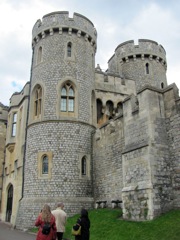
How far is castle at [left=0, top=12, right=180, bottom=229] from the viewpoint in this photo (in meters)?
11.9

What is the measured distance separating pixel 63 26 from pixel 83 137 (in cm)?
780

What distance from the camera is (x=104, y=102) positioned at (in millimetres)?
21094

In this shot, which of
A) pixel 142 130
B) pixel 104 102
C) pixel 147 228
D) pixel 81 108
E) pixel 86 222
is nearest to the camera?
pixel 86 222

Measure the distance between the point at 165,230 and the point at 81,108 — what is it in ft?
34.1

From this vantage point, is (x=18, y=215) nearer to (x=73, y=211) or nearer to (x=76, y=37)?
(x=73, y=211)

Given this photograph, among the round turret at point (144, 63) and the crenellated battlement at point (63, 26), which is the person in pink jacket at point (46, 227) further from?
the round turret at point (144, 63)

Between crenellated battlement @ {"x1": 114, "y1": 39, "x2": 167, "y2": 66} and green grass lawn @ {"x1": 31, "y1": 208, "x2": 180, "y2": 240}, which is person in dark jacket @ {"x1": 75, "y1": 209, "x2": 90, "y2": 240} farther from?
crenellated battlement @ {"x1": 114, "y1": 39, "x2": 167, "y2": 66}

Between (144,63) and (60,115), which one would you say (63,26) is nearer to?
(60,115)

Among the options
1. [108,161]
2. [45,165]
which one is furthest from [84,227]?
[45,165]

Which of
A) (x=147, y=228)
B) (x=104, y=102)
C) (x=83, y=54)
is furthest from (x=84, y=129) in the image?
(x=147, y=228)

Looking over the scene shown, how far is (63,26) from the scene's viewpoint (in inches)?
769

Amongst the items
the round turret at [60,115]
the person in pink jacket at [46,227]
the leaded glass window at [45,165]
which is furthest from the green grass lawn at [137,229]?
the leaded glass window at [45,165]

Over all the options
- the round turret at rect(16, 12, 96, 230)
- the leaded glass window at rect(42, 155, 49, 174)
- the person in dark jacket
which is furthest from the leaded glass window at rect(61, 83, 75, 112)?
the person in dark jacket

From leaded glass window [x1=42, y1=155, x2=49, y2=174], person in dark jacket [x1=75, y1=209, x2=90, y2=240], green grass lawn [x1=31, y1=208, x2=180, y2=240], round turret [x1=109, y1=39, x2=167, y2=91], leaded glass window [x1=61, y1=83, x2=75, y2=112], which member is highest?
round turret [x1=109, y1=39, x2=167, y2=91]
